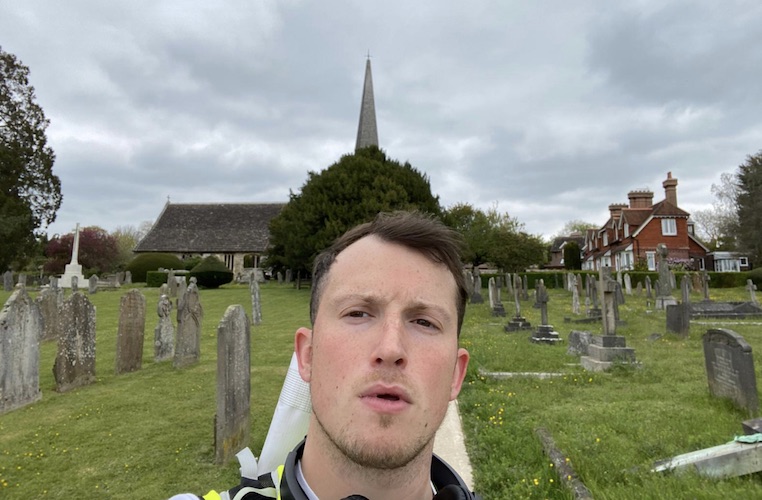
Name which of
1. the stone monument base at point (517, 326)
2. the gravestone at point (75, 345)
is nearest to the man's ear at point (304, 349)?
the gravestone at point (75, 345)

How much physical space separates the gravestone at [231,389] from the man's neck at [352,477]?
12.4ft

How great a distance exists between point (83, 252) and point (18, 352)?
51973 mm

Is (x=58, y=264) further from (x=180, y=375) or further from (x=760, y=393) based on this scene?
(x=760, y=393)

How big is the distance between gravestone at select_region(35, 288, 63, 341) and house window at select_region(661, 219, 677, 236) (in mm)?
48011

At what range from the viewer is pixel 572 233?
86.4 m

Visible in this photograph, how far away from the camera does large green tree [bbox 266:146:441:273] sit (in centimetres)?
2594

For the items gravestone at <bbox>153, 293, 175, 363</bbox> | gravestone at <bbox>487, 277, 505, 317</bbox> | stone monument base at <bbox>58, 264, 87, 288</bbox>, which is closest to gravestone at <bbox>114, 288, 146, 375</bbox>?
gravestone at <bbox>153, 293, 175, 363</bbox>

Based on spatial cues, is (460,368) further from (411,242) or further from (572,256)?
(572,256)

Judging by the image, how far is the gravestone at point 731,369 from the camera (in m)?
A: 5.49

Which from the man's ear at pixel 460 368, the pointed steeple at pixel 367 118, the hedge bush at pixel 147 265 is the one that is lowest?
the man's ear at pixel 460 368

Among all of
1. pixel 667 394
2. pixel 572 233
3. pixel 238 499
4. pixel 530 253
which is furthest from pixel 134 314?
pixel 572 233

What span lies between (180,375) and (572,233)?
89337 mm

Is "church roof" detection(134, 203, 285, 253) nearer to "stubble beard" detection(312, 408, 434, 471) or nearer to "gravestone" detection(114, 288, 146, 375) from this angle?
"gravestone" detection(114, 288, 146, 375)

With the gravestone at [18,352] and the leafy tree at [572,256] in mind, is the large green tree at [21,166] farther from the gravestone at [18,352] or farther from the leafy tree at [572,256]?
the leafy tree at [572,256]
